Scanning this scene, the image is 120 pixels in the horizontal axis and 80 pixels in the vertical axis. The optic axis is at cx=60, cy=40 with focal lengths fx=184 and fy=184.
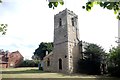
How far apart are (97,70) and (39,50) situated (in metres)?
46.6

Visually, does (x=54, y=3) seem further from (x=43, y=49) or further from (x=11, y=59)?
(x=43, y=49)

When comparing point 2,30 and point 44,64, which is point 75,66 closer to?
Result: point 44,64

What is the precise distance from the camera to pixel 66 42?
31.8 m

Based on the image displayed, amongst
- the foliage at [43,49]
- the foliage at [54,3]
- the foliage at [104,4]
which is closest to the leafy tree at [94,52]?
the foliage at [104,4]

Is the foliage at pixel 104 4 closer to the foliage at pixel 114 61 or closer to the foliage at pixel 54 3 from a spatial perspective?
the foliage at pixel 54 3

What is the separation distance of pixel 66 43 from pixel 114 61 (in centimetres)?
909

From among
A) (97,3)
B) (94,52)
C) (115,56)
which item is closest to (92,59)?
(94,52)

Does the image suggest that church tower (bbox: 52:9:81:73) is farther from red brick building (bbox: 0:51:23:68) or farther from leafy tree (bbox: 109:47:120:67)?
red brick building (bbox: 0:51:23:68)

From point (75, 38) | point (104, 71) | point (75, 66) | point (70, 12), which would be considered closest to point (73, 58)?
point (75, 66)

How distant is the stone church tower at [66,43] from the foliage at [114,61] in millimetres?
7357

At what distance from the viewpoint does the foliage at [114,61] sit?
25.2 metres

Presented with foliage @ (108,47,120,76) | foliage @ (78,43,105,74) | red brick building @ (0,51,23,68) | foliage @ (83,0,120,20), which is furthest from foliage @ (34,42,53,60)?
foliage @ (83,0,120,20)

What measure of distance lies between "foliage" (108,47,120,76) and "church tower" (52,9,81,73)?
736 centimetres

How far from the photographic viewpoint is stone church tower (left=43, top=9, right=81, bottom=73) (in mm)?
31641
